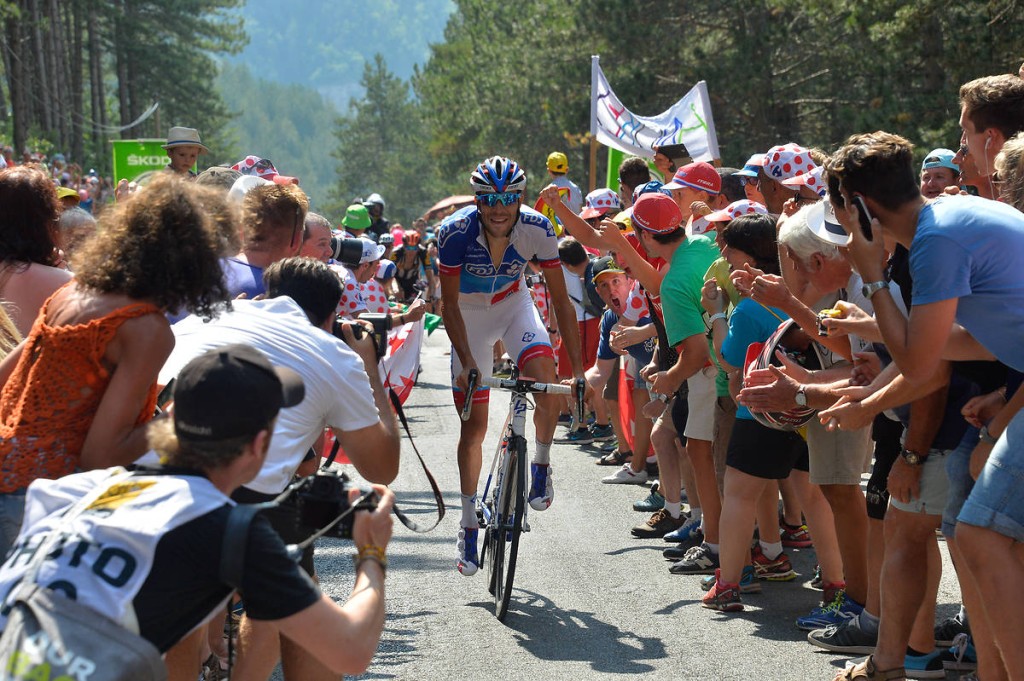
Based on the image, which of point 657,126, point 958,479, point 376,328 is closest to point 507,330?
point 376,328

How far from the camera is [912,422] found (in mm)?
5211

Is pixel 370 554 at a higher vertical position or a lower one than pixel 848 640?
higher

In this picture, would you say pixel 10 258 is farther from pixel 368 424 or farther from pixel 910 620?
pixel 910 620

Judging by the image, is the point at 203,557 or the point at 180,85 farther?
the point at 180,85

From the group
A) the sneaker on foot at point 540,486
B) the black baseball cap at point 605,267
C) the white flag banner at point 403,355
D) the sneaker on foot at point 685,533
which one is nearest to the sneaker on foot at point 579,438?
the black baseball cap at point 605,267

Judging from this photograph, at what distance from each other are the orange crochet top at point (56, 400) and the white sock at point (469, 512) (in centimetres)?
386

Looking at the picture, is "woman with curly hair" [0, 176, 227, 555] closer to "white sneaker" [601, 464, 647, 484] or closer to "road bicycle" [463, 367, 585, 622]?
"road bicycle" [463, 367, 585, 622]

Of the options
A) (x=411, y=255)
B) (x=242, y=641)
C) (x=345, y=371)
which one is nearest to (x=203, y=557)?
(x=345, y=371)

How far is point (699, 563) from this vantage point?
7758mm

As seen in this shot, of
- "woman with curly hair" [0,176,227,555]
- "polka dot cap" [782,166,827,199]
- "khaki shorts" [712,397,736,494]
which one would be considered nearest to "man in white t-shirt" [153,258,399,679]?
"woman with curly hair" [0,176,227,555]

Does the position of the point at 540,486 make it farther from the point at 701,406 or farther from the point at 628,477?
the point at 628,477

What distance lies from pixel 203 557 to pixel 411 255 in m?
17.8

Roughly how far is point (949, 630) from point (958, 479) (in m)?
1.55

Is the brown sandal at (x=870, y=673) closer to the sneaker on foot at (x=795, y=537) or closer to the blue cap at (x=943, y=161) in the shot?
the sneaker on foot at (x=795, y=537)
